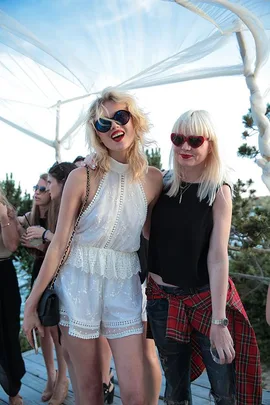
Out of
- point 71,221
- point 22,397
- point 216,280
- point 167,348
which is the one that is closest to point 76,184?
point 71,221

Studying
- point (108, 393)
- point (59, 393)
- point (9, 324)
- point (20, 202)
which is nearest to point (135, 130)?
point (9, 324)

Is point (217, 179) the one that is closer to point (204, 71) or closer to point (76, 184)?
point (76, 184)

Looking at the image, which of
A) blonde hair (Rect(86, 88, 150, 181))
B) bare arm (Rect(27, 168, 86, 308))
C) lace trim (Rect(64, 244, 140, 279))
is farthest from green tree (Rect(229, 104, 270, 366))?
bare arm (Rect(27, 168, 86, 308))

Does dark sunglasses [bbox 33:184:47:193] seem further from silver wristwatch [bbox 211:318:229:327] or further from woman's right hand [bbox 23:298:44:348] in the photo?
silver wristwatch [bbox 211:318:229:327]

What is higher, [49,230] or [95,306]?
[49,230]

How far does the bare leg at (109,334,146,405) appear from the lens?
183 cm

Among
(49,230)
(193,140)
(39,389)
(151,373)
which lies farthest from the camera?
(39,389)

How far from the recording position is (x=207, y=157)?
1.88 meters

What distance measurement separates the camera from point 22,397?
9.77 ft

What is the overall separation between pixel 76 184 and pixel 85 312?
56 cm

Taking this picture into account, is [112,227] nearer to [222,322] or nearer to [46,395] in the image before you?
[222,322]

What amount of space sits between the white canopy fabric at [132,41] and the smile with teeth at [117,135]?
0.63m

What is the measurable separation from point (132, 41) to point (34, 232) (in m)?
1.29

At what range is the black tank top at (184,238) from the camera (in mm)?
1793
